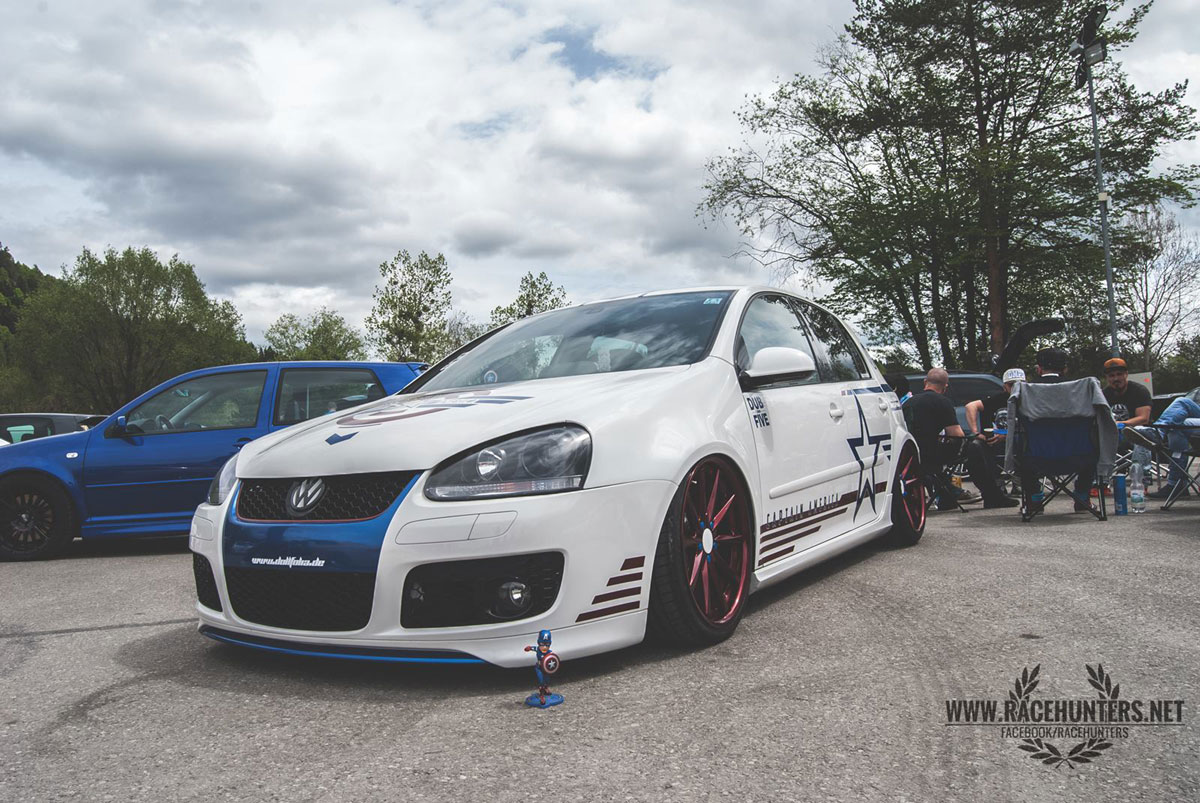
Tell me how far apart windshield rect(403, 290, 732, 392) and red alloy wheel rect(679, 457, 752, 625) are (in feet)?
1.88

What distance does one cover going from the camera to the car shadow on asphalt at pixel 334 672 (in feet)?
10.2

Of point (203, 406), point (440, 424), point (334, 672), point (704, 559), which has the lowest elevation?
point (334, 672)

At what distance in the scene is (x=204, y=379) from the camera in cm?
790

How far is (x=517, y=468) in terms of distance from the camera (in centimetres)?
306

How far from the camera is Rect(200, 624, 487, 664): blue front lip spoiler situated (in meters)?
3.01

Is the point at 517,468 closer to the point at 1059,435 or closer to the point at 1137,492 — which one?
the point at 1059,435

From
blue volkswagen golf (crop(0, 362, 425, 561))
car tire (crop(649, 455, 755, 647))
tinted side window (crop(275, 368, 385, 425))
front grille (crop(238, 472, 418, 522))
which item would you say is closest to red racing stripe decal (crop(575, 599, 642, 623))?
car tire (crop(649, 455, 755, 647))

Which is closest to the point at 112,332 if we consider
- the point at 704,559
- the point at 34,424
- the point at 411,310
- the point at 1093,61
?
the point at 411,310

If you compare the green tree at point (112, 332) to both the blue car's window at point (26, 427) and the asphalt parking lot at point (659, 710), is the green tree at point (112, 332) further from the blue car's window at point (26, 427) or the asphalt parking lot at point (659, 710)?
the asphalt parking lot at point (659, 710)

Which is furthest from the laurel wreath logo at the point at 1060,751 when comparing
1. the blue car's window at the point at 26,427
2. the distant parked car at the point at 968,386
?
the blue car's window at the point at 26,427

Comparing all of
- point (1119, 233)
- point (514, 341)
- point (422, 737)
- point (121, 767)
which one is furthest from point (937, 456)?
point (1119, 233)

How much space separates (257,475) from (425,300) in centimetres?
3795

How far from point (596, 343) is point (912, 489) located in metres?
2.87

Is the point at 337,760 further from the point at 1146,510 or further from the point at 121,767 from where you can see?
the point at 1146,510
